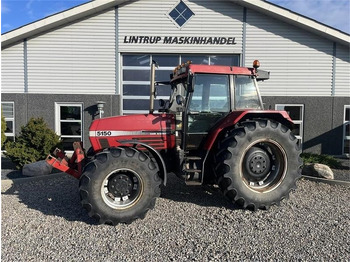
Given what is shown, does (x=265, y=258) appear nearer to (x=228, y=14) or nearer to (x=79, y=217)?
(x=79, y=217)

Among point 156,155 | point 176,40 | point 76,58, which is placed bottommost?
point 156,155

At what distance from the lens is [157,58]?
9883 millimetres

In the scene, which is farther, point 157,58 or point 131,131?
point 157,58

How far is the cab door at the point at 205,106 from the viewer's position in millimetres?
4699

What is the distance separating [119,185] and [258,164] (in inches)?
88.5

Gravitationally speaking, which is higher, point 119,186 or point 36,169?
point 119,186

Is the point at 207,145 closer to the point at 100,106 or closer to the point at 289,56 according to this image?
the point at 100,106

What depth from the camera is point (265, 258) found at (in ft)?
10.3

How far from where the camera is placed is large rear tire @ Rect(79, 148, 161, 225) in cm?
398

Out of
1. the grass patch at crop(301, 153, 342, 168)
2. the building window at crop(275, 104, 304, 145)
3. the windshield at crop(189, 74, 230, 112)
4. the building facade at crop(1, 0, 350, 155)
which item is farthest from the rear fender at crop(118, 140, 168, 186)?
the building window at crop(275, 104, 304, 145)

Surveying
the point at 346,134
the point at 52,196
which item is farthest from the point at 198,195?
the point at 346,134

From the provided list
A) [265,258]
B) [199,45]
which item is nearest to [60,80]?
[199,45]

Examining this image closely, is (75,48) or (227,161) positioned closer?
(227,161)

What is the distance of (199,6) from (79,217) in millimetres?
8028
